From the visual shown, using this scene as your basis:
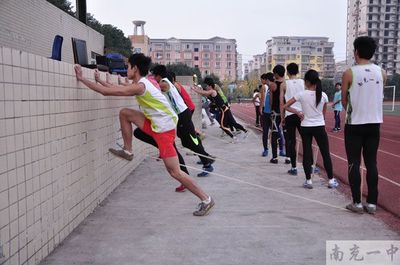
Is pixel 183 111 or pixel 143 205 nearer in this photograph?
pixel 143 205

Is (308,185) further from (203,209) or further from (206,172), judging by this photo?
(203,209)

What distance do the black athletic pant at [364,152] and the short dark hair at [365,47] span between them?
795mm

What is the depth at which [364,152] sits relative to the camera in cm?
515

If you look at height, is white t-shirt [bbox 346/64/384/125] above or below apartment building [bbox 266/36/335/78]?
below

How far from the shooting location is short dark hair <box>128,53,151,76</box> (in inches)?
190

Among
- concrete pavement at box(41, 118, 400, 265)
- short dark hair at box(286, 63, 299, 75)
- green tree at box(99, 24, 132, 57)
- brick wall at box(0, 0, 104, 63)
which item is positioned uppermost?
green tree at box(99, 24, 132, 57)

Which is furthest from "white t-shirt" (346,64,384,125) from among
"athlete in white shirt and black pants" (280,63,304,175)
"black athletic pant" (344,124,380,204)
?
"athlete in white shirt and black pants" (280,63,304,175)

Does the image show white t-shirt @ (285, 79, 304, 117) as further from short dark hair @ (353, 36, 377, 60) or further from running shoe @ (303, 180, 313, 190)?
short dark hair @ (353, 36, 377, 60)

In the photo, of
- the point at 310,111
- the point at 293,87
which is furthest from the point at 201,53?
the point at 310,111

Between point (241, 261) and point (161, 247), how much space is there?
2.47 feet

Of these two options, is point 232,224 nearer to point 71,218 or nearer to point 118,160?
point 71,218

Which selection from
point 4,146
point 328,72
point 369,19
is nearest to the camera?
point 4,146

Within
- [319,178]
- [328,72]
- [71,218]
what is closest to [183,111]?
[319,178]

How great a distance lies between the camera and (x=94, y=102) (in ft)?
17.1
